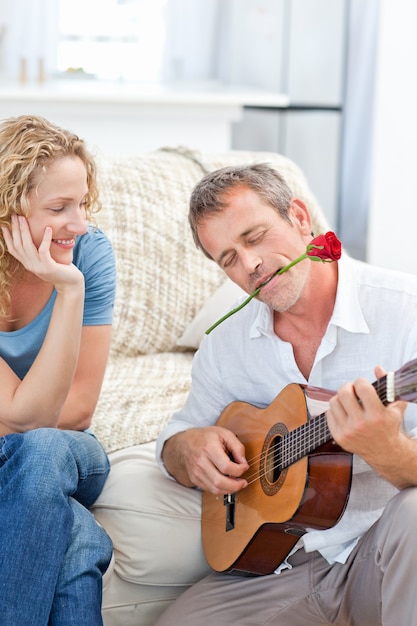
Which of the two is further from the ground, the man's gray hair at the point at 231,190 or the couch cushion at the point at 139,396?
the man's gray hair at the point at 231,190

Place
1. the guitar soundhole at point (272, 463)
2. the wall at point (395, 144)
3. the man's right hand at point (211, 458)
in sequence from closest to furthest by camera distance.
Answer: the guitar soundhole at point (272, 463)
the man's right hand at point (211, 458)
the wall at point (395, 144)

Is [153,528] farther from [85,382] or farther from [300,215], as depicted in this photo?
[300,215]

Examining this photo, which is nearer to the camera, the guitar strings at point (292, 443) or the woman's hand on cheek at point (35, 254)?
the guitar strings at point (292, 443)

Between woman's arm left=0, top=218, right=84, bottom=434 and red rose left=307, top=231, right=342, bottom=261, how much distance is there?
0.49 metres

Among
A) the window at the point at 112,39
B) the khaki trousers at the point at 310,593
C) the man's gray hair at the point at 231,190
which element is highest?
the window at the point at 112,39

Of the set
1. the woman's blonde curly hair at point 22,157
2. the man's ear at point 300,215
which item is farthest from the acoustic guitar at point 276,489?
the woman's blonde curly hair at point 22,157

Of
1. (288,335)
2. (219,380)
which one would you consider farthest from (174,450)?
(288,335)

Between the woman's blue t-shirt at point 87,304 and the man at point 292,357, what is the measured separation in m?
0.27

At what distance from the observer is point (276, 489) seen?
1670 mm

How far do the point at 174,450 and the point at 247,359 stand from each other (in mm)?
229

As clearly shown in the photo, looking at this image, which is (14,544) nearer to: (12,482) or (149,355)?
(12,482)

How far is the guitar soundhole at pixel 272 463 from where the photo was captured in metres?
1.67

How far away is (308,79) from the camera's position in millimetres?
5324

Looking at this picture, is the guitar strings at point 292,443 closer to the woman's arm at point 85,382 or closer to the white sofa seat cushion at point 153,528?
the white sofa seat cushion at point 153,528
